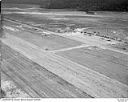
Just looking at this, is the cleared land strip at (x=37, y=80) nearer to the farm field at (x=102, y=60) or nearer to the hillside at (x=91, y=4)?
the farm field at (x=102, y=60)

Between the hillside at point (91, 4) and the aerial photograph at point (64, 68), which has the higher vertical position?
the hillside at point (91, 4)

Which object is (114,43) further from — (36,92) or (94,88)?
(36,92)

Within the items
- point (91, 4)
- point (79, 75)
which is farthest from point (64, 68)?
point (91, 4)

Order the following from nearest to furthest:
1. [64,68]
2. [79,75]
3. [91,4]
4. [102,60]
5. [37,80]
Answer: [37,80] < [79,75] < [64,68] < [102,60] < [91,4]

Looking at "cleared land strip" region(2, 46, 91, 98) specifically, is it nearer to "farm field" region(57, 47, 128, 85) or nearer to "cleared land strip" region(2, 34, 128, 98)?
Answer: "cleared land strip" region(2, 34, 128, 98)

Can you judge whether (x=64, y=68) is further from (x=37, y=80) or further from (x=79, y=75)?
(x=37, y=80)

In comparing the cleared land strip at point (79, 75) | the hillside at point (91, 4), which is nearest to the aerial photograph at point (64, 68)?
the cleared land strip at point (79, 75)

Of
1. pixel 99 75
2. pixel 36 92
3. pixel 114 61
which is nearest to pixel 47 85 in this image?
pixel 36 92

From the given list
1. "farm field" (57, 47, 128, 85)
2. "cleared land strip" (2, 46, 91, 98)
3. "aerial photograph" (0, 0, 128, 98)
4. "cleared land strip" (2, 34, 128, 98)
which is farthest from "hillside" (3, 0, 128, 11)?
"cleared land strip" (2, 46, 91, 98)
